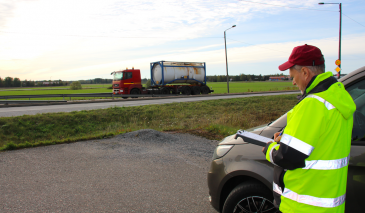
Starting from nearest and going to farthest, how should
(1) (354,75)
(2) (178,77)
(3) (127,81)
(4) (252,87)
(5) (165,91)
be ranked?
(1) (354,75) < (3) (127,81) < (5) (165,91) < (2) (178,77) < (4) (252,87)

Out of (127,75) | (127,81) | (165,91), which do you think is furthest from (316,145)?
(165,91)

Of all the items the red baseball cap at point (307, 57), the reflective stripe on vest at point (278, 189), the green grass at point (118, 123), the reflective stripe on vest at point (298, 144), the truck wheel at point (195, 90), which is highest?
the red baseball cap at point (307, 57)

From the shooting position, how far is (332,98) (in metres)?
1.64

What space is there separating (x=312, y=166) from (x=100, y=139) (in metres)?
6.97

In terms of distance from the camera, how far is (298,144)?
1.66 meters

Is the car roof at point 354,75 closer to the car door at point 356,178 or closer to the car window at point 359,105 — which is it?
the car window at point 359,105

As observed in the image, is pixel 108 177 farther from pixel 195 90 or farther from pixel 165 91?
pixel 195 90

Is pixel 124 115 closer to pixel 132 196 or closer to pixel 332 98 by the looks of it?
pixel 132 196

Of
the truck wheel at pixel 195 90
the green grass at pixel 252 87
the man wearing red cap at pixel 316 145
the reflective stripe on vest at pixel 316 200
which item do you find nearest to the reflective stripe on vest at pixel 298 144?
the man wearing red cap at pixel 316 145

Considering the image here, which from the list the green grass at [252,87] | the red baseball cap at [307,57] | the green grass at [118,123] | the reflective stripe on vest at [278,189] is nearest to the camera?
the red baseball cap at [307,57]

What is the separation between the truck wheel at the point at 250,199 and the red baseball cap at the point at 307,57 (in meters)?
1.23

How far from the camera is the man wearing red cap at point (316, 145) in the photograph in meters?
1.63

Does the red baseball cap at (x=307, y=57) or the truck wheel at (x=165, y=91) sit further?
the truck wheel at (x=165, y=91)

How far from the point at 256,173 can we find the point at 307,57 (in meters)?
1.19
